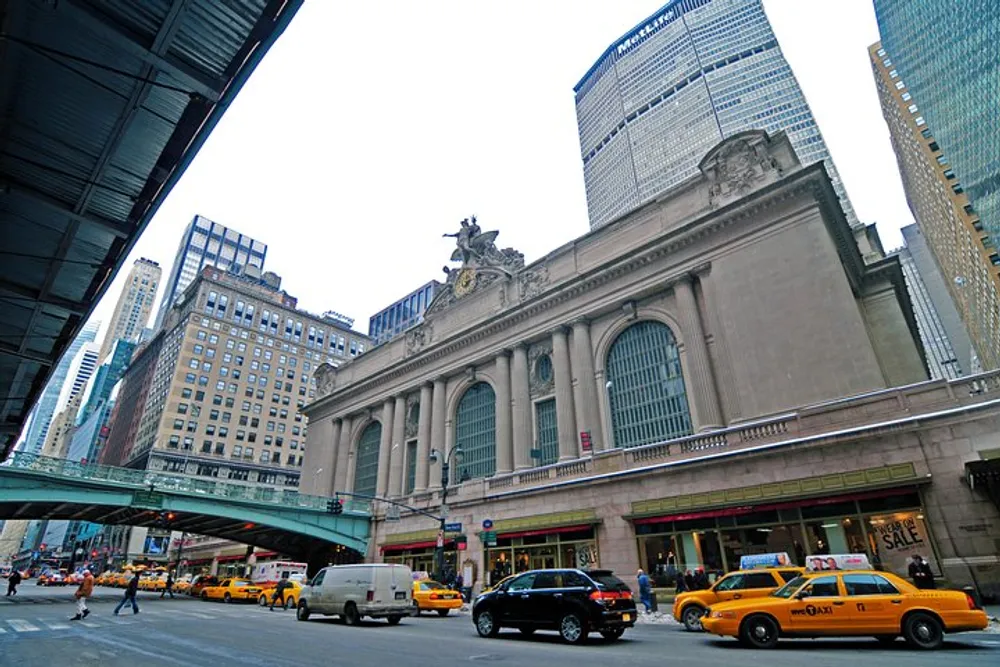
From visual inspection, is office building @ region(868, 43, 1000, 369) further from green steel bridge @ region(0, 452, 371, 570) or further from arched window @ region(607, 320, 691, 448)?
green steel bridge @ region(0, 452, 371, 570)

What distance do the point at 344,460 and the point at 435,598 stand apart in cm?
3383

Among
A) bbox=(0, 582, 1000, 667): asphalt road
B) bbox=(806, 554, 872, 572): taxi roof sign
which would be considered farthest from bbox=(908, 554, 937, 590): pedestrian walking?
bbox=(0, 582, 1000, 667): asphalt road

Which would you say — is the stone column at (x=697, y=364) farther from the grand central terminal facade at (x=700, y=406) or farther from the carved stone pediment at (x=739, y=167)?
the carved stone pediment at (x=739, y=167)

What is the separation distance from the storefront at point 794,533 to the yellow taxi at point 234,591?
24.0 metres

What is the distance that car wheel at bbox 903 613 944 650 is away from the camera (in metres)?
9.70

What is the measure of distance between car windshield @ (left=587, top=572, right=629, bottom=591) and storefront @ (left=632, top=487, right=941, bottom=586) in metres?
9.45

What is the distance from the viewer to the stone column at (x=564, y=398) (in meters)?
32.4

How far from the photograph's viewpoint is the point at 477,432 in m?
40.6

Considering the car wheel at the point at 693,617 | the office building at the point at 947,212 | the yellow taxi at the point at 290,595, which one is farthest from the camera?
the office building at the point at 947,212

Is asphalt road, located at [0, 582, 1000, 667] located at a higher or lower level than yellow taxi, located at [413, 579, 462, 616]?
lower

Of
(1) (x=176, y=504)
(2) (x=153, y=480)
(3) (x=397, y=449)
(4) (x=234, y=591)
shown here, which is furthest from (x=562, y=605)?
(3) (x=397, y=449)

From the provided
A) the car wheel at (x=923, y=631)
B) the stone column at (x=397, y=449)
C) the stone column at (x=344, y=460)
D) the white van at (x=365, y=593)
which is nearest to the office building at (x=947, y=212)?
the stone column at (x=397, y=449)

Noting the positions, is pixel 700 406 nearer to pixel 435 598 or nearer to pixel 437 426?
pixel 435 598

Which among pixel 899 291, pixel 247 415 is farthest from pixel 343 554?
pixel 247 415
